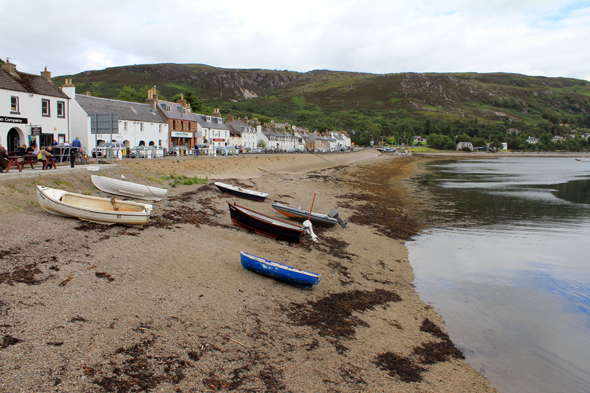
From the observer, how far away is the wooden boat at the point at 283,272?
10.8m

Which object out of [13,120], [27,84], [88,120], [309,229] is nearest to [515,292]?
[309,229]

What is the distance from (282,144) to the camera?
351 ft

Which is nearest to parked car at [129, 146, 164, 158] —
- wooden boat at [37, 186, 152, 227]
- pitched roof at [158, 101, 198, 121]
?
pitched roof at [158, 101, 198, 121]

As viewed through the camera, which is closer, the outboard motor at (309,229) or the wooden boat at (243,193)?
the outboard motor at (309,229)

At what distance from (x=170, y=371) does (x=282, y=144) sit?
102242 mm

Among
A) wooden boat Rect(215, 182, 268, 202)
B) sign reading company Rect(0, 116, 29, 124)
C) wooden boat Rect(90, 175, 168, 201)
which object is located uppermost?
sign reading company Rect(0, 116, 29, 124)

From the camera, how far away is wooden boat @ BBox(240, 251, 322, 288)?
35.4ft

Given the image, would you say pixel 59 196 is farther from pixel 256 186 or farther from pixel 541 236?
pixel 541 236

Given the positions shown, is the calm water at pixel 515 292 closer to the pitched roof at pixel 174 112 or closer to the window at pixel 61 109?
the window at pixel 61 109

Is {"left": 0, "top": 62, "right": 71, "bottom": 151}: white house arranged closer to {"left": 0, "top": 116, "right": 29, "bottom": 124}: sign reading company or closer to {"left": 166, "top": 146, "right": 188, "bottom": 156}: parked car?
{"left": 0, "top": 116, "right": 29, "bottom": 124}: sign reading company

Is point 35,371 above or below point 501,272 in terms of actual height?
above

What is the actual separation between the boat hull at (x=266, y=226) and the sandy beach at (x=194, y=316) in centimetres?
35

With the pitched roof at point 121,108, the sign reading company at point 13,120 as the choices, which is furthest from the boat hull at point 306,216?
the pitched roof at point 121,108

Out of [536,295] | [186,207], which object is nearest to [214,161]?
[186,207]
